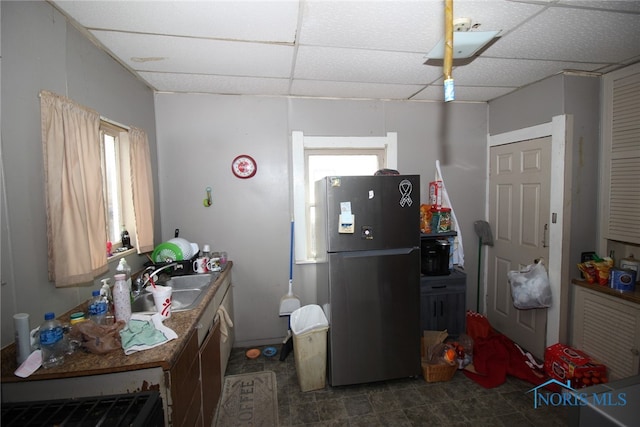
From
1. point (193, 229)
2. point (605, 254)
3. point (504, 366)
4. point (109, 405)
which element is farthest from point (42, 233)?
point (605, 254)

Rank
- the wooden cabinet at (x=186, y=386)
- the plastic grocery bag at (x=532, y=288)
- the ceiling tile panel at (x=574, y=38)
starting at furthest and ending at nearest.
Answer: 1. the plastic grocery bag at (x=532, y=288)
2. the ceiling tile panel at (x=574, y=38)
3. the wooden cabinet at (x=186, y=386)

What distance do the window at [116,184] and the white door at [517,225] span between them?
3.31m

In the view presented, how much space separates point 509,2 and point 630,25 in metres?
0.83

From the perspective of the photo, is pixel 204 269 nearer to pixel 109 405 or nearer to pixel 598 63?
pixel 109 405

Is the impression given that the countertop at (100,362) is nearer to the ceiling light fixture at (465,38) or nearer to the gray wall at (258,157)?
the gray wall at (258,157)

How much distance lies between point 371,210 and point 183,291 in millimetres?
1545

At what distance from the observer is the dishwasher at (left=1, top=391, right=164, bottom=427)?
86 cm

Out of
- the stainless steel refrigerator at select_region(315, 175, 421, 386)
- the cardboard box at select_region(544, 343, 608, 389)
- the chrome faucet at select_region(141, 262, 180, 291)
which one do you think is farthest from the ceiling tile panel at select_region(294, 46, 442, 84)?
the cardboard box at select_region(544, 343, 608, 389)

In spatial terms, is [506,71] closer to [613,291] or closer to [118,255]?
[613,291]

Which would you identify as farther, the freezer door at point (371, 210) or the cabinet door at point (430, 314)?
the cabinet door at point (430, 314)

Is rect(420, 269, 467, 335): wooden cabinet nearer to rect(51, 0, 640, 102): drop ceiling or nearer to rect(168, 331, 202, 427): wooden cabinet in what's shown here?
rect(51, 0, 640, 102): drop ceiling

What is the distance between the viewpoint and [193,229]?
265 centimetres

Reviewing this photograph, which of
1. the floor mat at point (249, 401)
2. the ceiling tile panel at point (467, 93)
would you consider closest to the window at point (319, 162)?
the ceiling tile panel at point (467, 93)

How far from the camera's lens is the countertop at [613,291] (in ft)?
6.22
